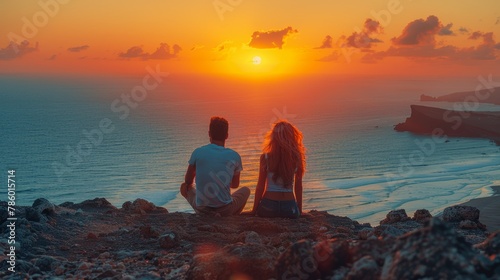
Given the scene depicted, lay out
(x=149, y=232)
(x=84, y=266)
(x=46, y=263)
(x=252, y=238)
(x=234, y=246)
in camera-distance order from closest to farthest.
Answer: (x=234, y=246) → (x=84, y=266) → (x=46, y=263) → (x=252, y=238) → (x=149, y=232)

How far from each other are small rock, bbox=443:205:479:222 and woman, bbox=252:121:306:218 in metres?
3.38

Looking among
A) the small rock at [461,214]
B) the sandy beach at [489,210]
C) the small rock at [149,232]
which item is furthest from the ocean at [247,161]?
the small rock at [149,232]

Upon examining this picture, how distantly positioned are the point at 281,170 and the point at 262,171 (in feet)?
1.33

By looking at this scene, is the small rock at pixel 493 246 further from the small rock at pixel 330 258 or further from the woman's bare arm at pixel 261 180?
the woman's bare arm at pixel 261 180

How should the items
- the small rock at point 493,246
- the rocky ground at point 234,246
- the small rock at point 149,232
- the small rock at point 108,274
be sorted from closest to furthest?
the rocky ground at point 234,246
the small rock at point 493,246
the small rock at point 108,274
the small rock at point 149,232

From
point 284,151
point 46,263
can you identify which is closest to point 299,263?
point 46,263

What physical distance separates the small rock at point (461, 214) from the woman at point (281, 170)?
3377 mm

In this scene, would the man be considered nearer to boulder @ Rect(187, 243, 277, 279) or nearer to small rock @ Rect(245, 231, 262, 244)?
small rock @ Rect(245, 231, 262, 244)

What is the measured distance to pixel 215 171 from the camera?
1075 cm

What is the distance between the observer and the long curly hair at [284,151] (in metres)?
10.5

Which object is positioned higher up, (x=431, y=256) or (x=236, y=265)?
(x=431, y=256)

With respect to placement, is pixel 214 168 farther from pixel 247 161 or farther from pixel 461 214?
pixel 247 161

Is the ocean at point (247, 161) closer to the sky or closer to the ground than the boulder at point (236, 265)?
closer to the ground

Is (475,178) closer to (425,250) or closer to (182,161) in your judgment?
(182,161)
